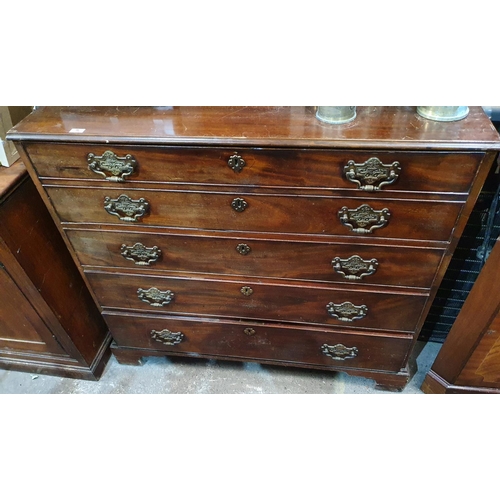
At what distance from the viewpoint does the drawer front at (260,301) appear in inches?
50.6

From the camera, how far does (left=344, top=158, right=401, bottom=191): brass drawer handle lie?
38.0 inches

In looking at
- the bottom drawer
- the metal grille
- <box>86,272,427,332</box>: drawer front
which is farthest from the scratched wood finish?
the bottom drawer

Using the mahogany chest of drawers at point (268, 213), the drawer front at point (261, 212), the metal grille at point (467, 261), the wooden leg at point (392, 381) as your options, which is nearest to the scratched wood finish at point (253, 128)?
the mahogany chest of drawers at point (268, 213)

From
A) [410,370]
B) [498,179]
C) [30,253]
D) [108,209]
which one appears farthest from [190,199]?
[410,370]

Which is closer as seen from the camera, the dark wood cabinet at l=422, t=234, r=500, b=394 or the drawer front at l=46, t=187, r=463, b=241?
the drawer front at l=46, t=187, r=463, b=241

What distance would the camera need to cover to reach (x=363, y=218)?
42.3 inches

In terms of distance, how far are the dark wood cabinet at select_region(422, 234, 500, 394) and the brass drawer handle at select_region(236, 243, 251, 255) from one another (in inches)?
27.0

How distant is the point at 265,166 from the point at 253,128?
0.10 meters

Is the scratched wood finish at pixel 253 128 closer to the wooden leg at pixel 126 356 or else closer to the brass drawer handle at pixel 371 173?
the brass drawer handle at pixel 371 173

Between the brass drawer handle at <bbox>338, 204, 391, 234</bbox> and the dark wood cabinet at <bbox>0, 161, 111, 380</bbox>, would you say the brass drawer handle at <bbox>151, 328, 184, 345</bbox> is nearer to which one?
the dark wood cabinet at <bbox>0, 161, 111, 380</bbox>

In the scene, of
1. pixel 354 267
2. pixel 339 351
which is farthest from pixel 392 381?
pixel 354 267

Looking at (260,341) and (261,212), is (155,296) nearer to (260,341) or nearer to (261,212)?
(260,341)

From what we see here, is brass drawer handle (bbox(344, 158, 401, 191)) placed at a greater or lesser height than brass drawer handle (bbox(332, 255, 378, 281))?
greater
